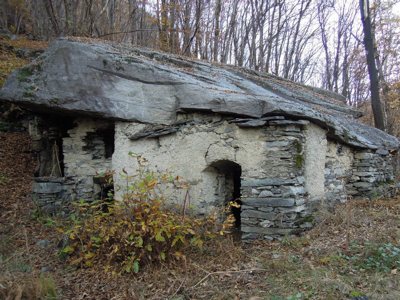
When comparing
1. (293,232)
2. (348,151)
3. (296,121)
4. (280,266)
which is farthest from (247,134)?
(348,151)

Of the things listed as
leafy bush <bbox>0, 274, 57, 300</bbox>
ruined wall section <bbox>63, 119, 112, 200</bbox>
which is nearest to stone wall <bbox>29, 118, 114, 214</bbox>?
ruined wall section <bbox>63, 119, 112, 200</bbox>

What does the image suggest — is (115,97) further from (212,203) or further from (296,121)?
(296,121)

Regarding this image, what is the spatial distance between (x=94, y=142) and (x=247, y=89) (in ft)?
11.0

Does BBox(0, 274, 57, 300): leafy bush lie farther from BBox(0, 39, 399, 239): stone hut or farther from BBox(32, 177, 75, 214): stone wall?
BBox(32, 177, 75, 214): stone wall

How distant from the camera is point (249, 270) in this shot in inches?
170

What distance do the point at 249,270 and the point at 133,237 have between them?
1.54 metres

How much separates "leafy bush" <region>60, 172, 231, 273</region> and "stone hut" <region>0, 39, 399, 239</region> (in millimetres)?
1141

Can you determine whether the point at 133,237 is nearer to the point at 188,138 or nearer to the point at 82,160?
the point at 188,138

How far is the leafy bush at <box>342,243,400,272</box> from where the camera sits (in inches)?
162

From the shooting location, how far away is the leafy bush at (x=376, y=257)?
13.5 ft

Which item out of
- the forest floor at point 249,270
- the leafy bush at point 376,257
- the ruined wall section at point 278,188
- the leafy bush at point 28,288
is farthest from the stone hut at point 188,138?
the leafy bush at point 28,288

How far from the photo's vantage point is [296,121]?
5383 mm

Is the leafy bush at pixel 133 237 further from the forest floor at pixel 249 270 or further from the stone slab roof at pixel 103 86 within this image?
the stone slab roof at pixel 103 86

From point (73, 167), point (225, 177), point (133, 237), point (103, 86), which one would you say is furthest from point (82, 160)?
point (133, 237)
